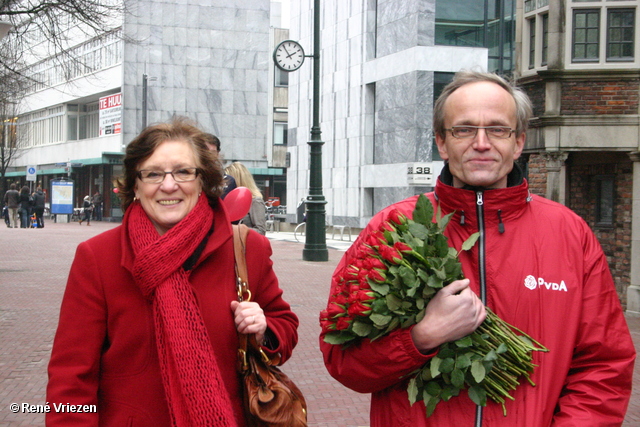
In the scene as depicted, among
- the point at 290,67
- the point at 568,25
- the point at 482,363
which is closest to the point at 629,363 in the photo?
the point at 482,363

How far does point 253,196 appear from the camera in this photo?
786cm

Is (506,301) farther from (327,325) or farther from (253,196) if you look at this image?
(253,196)

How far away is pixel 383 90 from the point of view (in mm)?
34156

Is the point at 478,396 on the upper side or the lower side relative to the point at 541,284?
lower

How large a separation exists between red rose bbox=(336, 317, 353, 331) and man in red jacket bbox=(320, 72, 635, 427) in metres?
0.08

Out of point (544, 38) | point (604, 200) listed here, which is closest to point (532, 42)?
point (544, 38)

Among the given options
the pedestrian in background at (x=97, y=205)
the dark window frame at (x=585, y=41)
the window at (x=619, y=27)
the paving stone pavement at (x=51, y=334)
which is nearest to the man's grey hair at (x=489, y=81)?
the paving stone pavement at (x=51, y=334)

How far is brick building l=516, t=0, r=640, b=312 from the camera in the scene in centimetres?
1248

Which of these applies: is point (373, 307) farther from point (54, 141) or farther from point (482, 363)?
point (54, 141)

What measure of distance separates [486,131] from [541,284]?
0.52 metres

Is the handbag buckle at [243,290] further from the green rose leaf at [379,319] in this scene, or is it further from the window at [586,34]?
the window at [586,34]

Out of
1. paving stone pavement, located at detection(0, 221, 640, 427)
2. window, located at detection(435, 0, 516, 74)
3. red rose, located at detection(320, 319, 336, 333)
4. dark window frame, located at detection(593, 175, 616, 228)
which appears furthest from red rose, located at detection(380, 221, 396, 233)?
window, located at detection(435, 0, 516, 74)

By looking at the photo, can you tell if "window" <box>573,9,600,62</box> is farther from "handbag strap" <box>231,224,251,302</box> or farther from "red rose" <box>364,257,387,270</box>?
"red rose" <box>364,257,387,270</box>

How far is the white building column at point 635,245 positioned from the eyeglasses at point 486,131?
34.5 feet
